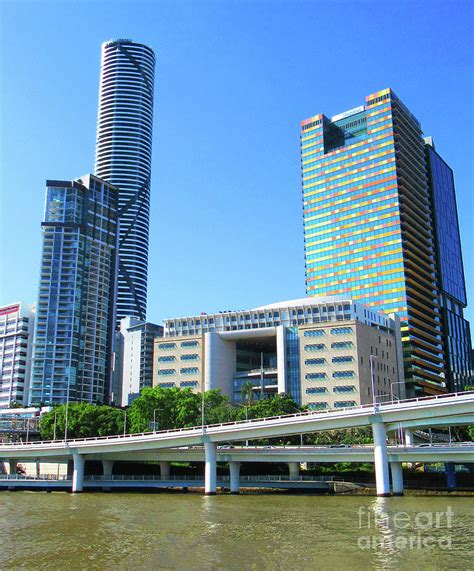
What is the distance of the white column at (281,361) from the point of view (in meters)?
174

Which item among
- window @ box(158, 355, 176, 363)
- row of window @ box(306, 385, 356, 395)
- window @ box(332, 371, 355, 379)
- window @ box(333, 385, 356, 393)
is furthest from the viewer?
window @ box(158, 355, 176, 363)

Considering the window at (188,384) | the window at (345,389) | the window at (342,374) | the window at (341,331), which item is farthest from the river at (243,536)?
the window at (188,384)

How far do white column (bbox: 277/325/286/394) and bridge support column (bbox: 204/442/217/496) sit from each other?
77.9 meters

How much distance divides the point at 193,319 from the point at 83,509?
12977 cm

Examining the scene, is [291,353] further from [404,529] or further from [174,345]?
[404,529]

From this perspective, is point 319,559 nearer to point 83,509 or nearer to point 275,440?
point 83,509

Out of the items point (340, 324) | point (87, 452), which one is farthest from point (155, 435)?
point (340, 324)

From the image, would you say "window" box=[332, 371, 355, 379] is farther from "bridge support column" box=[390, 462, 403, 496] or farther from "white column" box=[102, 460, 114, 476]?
"bridge support column" box=[390, 462, 403, 496]

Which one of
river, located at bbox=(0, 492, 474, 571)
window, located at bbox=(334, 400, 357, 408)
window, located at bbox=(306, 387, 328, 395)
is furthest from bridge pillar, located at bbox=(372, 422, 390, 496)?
window, located at bbox=(306, 387, 328, 395)

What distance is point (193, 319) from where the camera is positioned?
197 meters

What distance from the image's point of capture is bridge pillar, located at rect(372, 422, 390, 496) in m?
81.2

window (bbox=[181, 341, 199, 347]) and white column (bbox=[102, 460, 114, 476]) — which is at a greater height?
window (bbox=[181, 341, 199, 347])

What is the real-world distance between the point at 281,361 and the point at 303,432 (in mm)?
87244

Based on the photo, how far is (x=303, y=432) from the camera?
3492 inches
